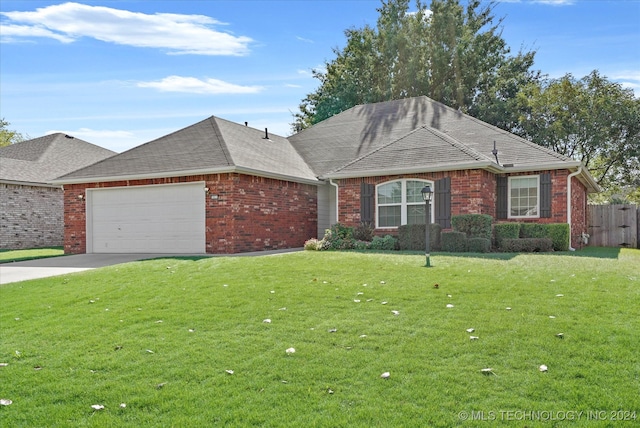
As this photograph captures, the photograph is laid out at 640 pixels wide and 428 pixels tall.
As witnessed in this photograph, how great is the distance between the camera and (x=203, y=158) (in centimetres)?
1592

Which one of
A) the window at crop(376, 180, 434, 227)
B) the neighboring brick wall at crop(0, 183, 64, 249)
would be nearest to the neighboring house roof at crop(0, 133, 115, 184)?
the neighboring brick wall at crop(0, 183, 64, 249)

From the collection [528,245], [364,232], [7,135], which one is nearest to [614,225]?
[528,245]

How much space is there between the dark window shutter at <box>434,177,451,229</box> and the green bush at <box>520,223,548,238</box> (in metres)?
2.08

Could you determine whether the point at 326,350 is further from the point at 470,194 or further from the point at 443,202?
the point at 443,202

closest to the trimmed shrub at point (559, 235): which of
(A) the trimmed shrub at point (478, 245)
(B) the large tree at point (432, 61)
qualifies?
(A) the trimmed shrub at point (478, 245)

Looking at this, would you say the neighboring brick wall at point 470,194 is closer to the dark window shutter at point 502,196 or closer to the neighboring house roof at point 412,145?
the dark window shutter at point 502,196

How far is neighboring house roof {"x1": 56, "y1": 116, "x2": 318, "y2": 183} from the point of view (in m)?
15.6

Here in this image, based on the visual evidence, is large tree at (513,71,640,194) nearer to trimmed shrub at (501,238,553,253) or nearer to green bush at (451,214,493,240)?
trimmed shrub at (501,238,553,253)

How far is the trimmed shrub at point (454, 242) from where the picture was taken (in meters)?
13.5

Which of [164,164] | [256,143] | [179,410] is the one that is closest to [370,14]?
[256,143]

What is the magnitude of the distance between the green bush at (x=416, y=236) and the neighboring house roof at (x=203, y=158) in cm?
467

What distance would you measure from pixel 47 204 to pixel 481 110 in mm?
23224

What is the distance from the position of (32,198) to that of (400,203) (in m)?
15.8

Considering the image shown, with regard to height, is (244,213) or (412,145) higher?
(412,145)
